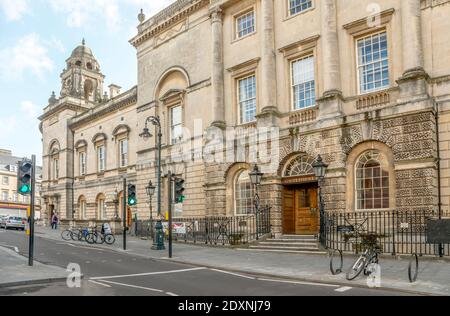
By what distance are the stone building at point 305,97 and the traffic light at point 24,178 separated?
11295mm

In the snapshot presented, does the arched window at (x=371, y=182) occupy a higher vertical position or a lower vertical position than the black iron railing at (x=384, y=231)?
higher

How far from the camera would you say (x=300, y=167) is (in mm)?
20953

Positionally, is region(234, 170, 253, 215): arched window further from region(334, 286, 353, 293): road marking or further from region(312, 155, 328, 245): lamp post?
region(334, 286, 353, 293): road marking

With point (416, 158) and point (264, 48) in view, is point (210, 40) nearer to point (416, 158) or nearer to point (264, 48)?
point (264, 48)

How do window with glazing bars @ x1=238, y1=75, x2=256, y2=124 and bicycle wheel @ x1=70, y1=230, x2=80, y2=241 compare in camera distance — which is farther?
bicycle wheel @ x1=70, y1=230, x2=80, y2=241

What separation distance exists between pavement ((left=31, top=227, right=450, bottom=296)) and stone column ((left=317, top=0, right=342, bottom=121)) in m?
6.48

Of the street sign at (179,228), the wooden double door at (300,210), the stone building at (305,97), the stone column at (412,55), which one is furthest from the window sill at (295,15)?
the street sign at (179,228)

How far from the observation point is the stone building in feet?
56.3

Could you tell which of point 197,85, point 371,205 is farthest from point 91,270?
point 197,85

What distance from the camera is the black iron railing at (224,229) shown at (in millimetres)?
21156

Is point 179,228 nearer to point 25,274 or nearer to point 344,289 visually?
point 25,274

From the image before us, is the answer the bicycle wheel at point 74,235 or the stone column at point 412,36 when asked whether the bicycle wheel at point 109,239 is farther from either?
the stone column at point 412,36

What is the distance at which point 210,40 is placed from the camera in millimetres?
25797

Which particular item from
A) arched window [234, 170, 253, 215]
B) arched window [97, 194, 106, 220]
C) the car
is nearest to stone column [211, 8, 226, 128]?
arched window [234, 170, 253, 215]
